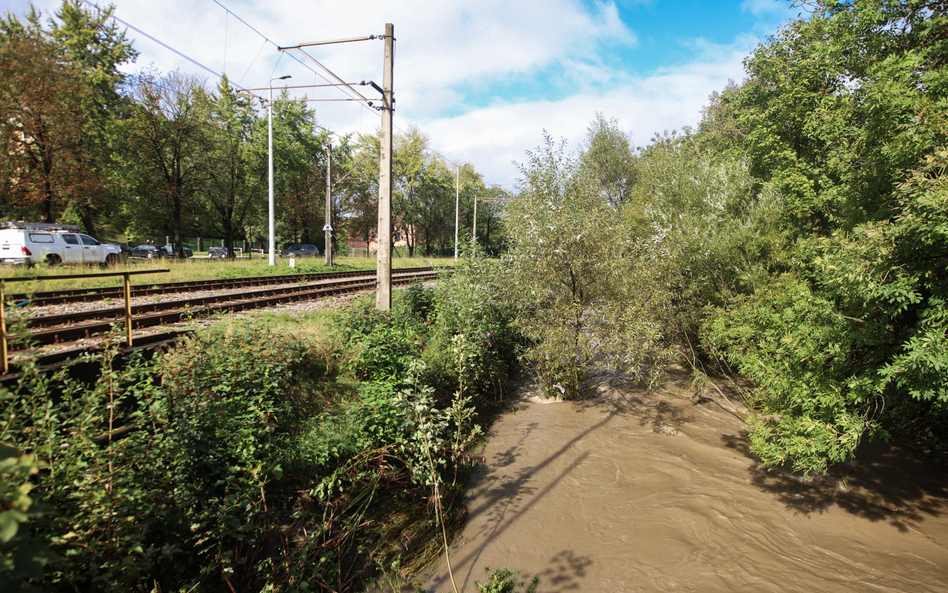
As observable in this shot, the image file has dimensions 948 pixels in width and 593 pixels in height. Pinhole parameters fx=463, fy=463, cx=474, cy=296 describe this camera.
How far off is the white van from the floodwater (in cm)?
1824

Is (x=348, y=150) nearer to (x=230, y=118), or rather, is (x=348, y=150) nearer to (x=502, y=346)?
(x=230, y=118)

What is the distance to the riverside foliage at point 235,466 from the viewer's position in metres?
3.26

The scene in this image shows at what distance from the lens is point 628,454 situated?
28.3ft

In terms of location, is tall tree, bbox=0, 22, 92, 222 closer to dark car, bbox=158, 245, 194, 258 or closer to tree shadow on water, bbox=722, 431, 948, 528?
dark car, bbox=158, 245, 194, 258

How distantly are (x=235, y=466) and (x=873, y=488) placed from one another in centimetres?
961

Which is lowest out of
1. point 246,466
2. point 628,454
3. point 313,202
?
point 628,454

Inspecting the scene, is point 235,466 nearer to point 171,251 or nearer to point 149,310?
point 149,310

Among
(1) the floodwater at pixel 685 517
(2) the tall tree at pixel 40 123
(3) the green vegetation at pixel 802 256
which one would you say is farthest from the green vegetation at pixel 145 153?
(1) the floodwater at pixel 685 517

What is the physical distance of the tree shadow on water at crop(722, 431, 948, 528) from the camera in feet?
23.3

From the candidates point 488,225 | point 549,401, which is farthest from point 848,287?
point 488,225

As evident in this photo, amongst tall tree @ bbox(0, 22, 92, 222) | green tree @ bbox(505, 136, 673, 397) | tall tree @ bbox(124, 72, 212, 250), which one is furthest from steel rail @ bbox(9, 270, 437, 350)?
tall tree @ bbox(124, 72, 212, 250)

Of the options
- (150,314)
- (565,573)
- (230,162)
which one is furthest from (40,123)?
(565,573)

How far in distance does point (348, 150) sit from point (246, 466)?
5017cm

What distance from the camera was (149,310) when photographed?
10547 millimetres
